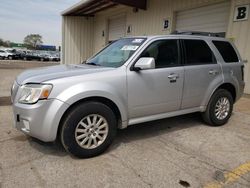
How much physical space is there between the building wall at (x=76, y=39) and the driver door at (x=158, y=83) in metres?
14.2

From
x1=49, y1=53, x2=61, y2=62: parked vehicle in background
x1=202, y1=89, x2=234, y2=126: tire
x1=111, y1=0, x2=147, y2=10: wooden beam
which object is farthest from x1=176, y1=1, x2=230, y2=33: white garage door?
x1=49, y1=53, x2=61, y2=62: parked vehicle in background

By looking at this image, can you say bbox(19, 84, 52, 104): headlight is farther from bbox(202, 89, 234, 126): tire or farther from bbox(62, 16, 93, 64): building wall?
bbox(62, 16, 93, 64): building wall

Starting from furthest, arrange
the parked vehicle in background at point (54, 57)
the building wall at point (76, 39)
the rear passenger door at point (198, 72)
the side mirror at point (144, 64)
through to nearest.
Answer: the parked vehicle in background at point (54, 57) → the building wall at point (76, 39) → the rear passenger door at point (198, 72) → the side mirror at point (144, 64)

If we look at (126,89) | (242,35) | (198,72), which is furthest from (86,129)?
(242,35)

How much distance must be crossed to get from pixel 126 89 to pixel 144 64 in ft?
1.47

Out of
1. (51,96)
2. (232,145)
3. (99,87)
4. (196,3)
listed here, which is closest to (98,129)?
(99,87)

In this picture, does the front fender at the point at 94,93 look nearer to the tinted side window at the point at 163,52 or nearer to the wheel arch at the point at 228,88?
the tinted side window at the point at 163,52

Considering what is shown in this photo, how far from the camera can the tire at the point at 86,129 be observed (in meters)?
2.92

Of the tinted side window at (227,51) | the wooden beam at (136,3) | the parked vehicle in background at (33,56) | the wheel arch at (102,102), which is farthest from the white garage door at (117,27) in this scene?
the parked vehicle in background at (33,56)

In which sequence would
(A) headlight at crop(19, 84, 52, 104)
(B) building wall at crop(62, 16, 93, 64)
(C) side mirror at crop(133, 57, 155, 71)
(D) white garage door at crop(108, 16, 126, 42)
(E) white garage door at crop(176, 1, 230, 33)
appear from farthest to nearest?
(B) building wall at crop(62, 16, 93, 64), (D) white garage door at crop(108, 16, 126, 42), (E) white garage door at crop(176, 1, 230, 33), (C) side mirror at crop(133, 57, 155, 71), (A) headlight at crop(19, 84, 52, 104)

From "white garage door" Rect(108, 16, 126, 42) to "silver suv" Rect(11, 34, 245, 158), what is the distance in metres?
10.2

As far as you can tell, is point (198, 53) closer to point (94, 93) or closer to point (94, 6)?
point (94, 93)

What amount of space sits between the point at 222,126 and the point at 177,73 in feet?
5.63

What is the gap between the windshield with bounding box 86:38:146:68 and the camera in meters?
3.60
